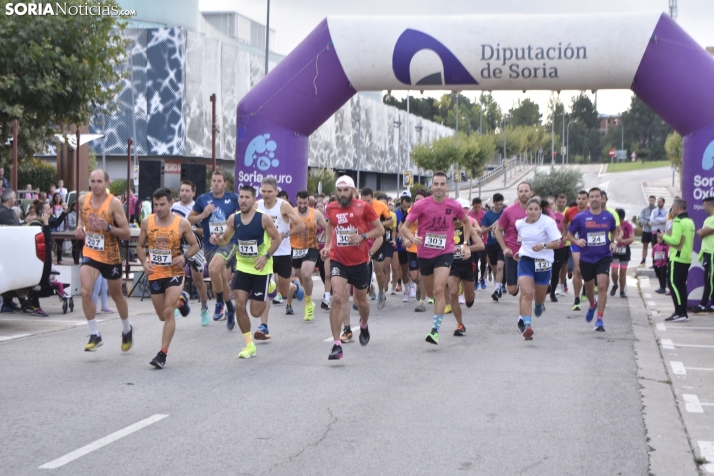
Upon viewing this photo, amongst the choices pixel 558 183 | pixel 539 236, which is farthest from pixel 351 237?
pixel 558 183

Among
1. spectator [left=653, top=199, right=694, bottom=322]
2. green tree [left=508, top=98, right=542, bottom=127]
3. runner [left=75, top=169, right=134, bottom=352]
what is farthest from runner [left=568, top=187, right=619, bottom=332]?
green tree [left=508, top=98, right=542, bottom=127]

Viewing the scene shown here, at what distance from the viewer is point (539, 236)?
11703 millimetres

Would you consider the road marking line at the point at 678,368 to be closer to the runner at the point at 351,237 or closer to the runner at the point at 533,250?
the runner at the point at 533,250

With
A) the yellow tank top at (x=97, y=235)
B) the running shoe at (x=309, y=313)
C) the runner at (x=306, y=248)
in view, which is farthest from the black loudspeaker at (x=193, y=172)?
the yellow tank top at (x=97, y=235)

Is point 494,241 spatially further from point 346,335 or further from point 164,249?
point 164,249

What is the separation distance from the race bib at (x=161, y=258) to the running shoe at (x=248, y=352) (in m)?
1.21

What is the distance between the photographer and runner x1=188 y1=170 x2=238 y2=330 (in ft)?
40.4

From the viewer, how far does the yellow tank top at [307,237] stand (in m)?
14.0

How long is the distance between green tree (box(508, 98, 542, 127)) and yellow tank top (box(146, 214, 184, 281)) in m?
161

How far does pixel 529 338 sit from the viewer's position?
447 inches

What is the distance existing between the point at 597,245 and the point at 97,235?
6388 mm

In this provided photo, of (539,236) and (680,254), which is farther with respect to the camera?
(680,254)

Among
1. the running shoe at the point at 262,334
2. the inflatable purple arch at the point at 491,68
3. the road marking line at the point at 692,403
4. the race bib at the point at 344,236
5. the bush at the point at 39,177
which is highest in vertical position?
the inflatable purple arch at the point at 491,68

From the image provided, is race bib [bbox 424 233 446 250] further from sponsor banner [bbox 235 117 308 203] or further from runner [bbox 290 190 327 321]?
sponsor banner [bbox 235 117 308 203]
